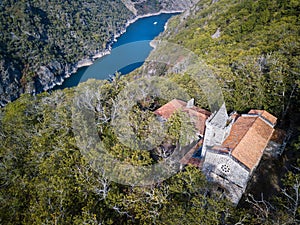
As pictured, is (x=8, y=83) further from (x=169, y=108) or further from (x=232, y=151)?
(x=232, y=151)

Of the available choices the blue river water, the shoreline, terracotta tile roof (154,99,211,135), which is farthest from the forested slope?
terracotta tile roof (154,99,211,135)

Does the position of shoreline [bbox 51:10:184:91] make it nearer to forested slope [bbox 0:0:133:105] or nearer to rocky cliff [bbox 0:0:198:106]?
rocky cliff [bbox 0:0:198:106]

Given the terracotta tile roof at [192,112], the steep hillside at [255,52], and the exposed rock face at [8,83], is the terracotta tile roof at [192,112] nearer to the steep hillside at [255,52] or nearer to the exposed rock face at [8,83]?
the steep hillside at [255,52]

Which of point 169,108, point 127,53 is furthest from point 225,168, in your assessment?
point 127,53

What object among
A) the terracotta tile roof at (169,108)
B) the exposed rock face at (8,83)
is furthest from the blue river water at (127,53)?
the terracotta tile roof at (169,108)

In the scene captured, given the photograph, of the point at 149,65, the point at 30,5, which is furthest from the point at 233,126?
the point at 30,5

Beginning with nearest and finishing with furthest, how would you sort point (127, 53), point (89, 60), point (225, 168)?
point (225, 168) → point (127, 53) → point (89, 60)
